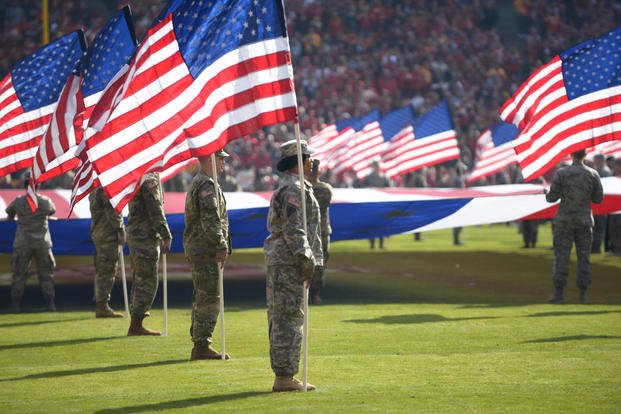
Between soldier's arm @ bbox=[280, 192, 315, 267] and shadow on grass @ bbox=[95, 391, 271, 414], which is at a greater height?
soldier's arm @ bbox=[280, 192, 315, 267]

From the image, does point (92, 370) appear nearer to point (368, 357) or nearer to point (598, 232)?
point (368, 357)

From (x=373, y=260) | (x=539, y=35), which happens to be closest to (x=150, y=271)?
(x=373, y=260)

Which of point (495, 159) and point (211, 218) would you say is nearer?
point (211, 218)

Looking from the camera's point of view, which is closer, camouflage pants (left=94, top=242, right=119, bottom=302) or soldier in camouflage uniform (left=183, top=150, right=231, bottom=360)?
soldier in camouflage uniform (left=183, top=150, right=231, bottom=360)

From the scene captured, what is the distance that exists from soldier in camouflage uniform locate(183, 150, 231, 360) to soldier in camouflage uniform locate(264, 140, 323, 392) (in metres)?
1.60

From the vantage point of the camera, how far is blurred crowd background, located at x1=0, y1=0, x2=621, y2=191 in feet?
115

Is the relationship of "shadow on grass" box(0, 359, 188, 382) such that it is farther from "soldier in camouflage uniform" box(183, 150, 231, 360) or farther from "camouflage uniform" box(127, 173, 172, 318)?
"camouflage uniform" box(127, 173, 172, 318)

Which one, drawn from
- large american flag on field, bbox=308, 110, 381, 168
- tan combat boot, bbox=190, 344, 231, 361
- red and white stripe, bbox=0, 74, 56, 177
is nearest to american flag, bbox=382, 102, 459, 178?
large american flag on field, bbox=308, 110, 381, 168

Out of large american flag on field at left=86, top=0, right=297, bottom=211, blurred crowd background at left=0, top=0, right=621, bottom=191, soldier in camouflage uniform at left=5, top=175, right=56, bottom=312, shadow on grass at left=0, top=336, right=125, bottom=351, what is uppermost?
blurred crowd background at left=0, top=0, right=621, bottom=191

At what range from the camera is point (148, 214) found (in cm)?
1098

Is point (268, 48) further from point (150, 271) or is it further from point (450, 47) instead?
point (450, 47)

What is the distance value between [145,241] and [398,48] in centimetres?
3017

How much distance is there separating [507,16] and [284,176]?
38362 mm

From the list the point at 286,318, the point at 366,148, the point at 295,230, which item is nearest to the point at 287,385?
the point at 286,318
